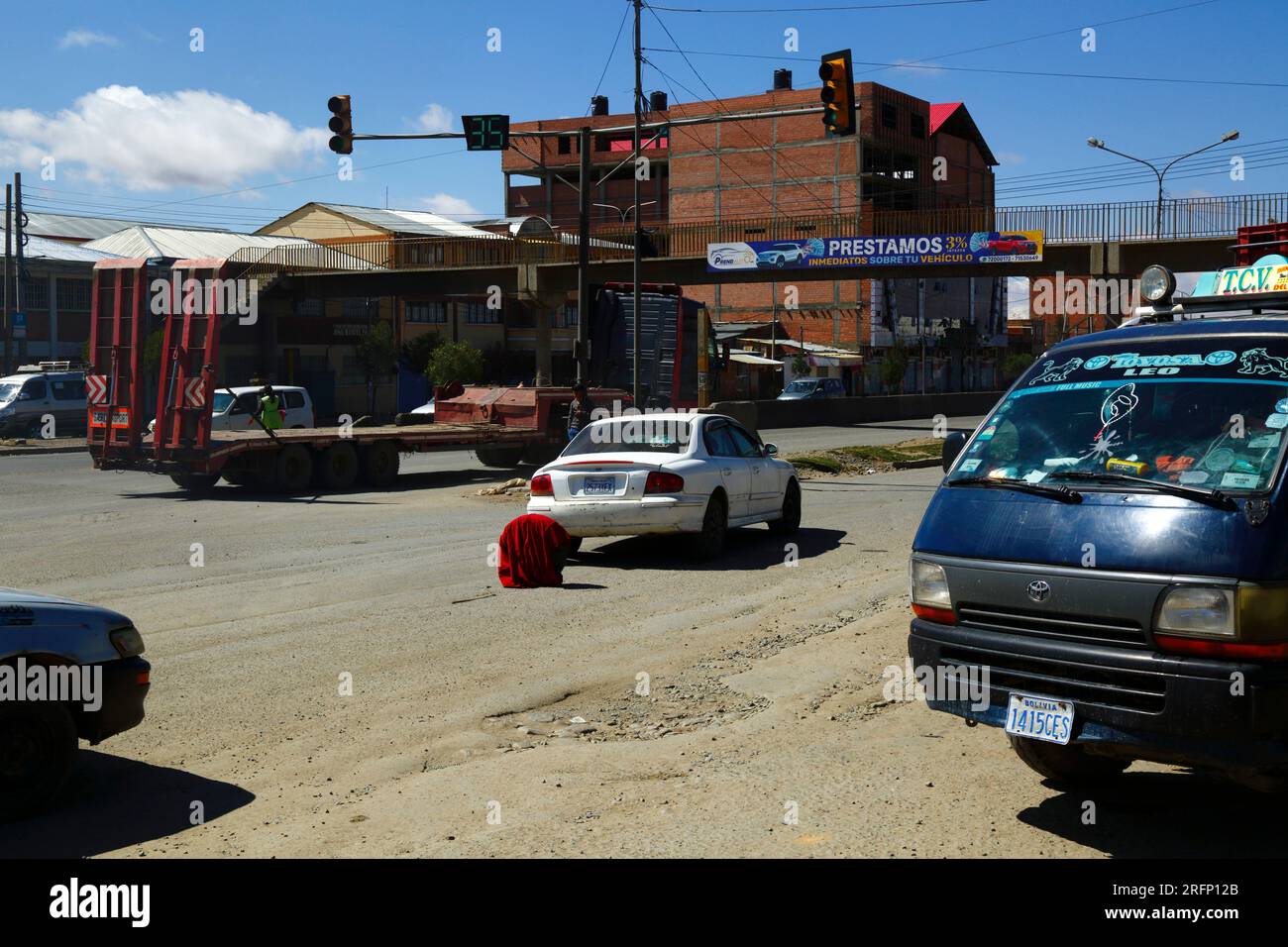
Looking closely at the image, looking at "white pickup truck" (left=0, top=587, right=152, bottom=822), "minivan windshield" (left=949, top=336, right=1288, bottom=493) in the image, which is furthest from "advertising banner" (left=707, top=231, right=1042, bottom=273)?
"white pickup truck" (left=0, top=587, right=152, bottom=822)

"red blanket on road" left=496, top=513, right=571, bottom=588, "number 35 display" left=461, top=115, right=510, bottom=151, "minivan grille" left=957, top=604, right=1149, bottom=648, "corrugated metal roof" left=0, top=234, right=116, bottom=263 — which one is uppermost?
"corrugated metal roof" left=0, top=234, right=116, bottom=263

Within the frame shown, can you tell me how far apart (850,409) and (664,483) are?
1517 inches

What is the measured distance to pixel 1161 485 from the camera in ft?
17.0

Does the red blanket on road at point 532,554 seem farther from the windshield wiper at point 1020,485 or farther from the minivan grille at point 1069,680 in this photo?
the minivan grille at point 1069,680

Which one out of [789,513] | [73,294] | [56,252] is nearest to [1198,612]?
[789,513]

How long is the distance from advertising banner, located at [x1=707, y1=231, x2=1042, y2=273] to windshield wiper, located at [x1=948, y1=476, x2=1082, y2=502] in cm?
3614

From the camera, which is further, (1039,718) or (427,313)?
(427,313)

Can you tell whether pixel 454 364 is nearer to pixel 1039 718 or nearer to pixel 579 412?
pixel 579 412

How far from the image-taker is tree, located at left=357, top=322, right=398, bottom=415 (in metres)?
59.7

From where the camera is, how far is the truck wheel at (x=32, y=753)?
5.80 m

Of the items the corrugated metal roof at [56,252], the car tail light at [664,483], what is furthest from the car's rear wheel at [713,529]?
the corrugated metal roof at [56,252]

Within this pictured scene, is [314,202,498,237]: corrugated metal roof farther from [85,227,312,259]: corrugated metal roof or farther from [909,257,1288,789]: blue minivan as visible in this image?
[909,257,1288,789]: blue minivan
